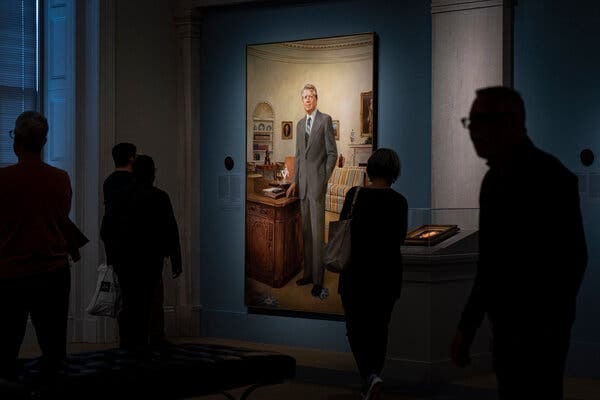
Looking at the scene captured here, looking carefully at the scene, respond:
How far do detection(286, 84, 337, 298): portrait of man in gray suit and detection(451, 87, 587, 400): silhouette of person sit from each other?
652 cm

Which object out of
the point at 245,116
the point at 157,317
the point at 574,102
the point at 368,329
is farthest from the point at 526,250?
the point at 245,116

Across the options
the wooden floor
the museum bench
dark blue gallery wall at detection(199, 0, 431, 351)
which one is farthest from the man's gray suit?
the museum bench

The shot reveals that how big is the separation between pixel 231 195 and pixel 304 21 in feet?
6.37

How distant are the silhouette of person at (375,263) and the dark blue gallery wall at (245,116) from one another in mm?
3013

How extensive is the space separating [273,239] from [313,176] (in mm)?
813

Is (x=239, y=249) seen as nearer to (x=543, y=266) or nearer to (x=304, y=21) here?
(x=304, y=21)

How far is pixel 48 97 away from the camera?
10688 millimetres

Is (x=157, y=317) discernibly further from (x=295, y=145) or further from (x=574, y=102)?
(x=574, y=102)

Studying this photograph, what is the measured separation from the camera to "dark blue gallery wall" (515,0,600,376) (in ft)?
28.4

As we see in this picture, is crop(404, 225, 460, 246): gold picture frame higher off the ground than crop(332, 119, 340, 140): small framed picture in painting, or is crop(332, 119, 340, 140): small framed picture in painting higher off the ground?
crop(332, 119, 340, 140): small framed picture in painting

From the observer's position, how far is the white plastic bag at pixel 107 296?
770cm

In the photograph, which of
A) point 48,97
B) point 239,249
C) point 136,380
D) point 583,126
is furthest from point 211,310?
point 136,380

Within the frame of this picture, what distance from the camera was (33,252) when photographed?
4.96 meters

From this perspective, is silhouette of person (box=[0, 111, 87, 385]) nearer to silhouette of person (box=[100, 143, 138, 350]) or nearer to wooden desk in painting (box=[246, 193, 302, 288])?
silhouette of person (box=[100, 143, 138, 350])
